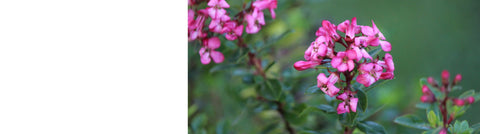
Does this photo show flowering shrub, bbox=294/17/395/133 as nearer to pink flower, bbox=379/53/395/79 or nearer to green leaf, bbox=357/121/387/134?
pink flower, bbox=379/53/395/79

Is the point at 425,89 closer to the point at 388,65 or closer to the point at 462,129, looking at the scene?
the point at 462,129

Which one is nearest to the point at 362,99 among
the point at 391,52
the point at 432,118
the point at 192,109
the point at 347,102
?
the point at 347,102

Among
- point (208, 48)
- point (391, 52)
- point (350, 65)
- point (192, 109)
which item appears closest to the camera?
point (350, 65)

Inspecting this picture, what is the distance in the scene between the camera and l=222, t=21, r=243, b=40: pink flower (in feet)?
2.74

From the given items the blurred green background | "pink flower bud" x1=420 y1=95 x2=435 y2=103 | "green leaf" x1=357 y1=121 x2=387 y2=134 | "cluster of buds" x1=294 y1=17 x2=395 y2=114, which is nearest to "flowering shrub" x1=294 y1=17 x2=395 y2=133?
"cluster of buds" x1=294 y1=17 x2=395 y2=114

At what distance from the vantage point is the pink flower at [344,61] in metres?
0.68

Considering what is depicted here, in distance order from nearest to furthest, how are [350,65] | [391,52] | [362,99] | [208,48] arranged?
1. [350,65]
2. [362,99]
3. [208,48]
4. [391,52]

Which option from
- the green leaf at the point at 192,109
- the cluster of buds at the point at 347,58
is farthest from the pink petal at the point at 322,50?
the green leaf at the point at 192,109

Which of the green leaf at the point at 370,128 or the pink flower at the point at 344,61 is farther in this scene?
the green leaf at the point at 370,128

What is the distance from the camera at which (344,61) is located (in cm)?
70

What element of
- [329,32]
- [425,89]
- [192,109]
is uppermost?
[329,32]

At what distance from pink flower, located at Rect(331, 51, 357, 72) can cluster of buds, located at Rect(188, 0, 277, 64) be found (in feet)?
0.69

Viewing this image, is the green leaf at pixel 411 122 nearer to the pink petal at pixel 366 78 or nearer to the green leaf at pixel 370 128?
the green leaf at pixel 370 128

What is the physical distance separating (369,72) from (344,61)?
0.05 m
